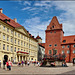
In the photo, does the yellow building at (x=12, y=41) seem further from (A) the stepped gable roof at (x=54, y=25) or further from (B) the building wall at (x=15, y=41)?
(A) the stepped gable roof at (x=54, y=25)

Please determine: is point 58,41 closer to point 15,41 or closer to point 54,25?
point 54,25

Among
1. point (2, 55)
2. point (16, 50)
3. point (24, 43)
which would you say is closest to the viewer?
point (2, 55)

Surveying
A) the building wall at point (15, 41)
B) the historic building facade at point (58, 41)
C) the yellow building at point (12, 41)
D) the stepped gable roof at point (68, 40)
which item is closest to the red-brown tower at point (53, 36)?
the historic building facade at point (58, 41)

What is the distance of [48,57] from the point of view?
2716 centimetres

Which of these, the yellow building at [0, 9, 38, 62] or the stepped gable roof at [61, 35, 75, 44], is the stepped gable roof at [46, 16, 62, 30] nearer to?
the stepped gable roof at [61, 35, 75, 44]

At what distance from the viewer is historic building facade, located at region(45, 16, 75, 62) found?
60.6 meters

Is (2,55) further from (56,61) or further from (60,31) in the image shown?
(60,31)

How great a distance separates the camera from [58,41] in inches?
2474

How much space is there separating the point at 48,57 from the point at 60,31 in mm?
37564

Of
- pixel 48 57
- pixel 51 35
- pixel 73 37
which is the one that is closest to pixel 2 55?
pixel 48 57

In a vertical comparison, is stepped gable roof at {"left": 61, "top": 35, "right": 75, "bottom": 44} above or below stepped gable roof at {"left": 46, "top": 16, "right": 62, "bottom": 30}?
below

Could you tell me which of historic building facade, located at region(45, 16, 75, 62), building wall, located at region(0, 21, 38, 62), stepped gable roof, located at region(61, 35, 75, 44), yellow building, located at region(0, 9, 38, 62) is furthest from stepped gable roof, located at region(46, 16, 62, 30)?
yellow building, located at region(0, 9, 38, 62)

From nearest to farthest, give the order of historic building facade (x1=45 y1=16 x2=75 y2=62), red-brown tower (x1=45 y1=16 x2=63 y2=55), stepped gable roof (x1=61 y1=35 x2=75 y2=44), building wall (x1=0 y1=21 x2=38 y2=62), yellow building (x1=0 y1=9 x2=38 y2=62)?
1. building wall (x1=0 y1=21 x2=38 y2=62)
2. yellow building (x1=0 y1=9 x2=38 y2=62)
3. historic building facade (x1=45 y1=16 x2=75 y2=62)
4. stepped gable roof (x1=61 y1=35 x2=75 y2=44)
5. red-brown tower (x1=45 y1=16 x2=63 y2=55)

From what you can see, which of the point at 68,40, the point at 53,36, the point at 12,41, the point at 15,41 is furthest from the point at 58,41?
the point at 12,41
